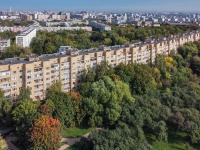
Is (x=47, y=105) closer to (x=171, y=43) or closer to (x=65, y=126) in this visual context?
(x=65, y=126)

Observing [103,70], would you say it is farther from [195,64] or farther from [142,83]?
[195,64]

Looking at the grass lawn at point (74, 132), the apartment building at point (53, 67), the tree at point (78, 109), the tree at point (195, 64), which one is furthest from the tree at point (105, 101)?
the tree at point (195, 64)

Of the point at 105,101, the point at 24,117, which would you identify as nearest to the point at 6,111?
the point at 24,117

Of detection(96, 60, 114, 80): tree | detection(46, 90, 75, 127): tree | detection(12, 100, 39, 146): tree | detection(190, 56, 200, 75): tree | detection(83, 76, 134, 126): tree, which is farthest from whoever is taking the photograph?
detection(190, 56, 200, 75): tree

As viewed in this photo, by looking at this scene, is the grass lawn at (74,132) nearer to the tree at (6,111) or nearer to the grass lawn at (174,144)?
the tree at (6,111)

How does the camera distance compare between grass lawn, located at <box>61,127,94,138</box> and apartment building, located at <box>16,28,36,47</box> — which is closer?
grass lawn, located at <box>61,127,94,138</box>

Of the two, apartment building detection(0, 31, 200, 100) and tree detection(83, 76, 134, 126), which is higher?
apartment building detection(0, 31, 200, 100)

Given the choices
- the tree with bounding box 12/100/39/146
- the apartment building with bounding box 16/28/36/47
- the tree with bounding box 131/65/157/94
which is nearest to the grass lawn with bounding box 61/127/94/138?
the tree with bounding box 12/100/39/146

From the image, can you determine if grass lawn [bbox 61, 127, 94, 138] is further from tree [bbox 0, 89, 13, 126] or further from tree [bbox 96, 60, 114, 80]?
tree [bbox 96, 60, 114, 80]

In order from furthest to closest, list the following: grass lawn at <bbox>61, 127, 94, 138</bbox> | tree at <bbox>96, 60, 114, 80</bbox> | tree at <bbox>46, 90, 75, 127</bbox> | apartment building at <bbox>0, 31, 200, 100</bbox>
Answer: tree at <bbox>96, 60, 114, 80</bbox> → apartment building at <bbox>0, 31, 200, 100</bbox> → tree at <bbox>46, 90, 75, 127</bbox> → grass lawn at <bbox>61, 127, 94, 138</bbox>
